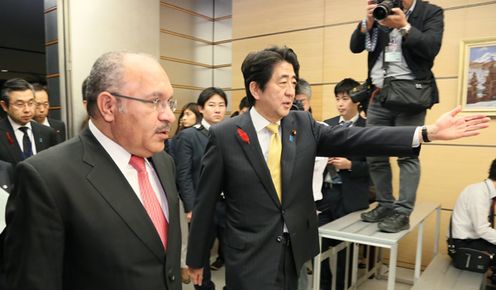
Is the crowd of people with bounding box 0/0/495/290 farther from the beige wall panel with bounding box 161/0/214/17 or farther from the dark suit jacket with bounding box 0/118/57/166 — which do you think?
the beige wall panel with bounding box 161/0/214/17

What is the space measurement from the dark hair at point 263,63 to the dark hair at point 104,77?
29.3 inches

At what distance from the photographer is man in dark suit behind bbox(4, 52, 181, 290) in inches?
32.2

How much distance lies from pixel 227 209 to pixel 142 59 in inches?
33.4

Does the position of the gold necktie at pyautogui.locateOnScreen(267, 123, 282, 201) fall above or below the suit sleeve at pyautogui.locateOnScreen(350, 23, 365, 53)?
below

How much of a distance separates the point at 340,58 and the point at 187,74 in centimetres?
240

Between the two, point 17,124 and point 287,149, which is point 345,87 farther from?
point 17,124

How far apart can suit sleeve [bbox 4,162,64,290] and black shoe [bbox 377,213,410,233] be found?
1672 millimetres

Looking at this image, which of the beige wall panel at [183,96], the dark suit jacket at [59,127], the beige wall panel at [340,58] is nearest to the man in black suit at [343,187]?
the beige wall panel at [340,58]

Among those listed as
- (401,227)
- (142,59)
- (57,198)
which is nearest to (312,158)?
(401,227)

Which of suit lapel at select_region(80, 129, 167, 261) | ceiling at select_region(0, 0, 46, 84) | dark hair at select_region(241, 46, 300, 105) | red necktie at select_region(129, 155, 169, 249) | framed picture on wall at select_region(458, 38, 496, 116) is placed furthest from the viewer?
ceiling at select_region(0, 0, 46, 84)

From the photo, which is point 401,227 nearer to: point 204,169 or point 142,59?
point 204,169

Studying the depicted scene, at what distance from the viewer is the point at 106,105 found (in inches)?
37.9

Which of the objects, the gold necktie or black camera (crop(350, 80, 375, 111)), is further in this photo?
black camera (crop(350, 80, 375, 111))

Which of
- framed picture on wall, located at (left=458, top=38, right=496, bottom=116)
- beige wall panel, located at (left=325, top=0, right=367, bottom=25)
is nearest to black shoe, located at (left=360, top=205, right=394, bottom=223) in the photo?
framed picture on wall, located at (left=458, top=38, right=496, bottom=116)
